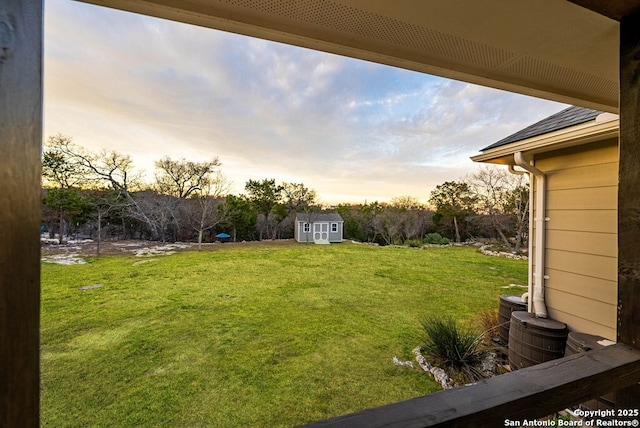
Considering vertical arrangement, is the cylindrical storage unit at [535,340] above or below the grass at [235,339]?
above

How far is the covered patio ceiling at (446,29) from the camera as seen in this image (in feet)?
2.92

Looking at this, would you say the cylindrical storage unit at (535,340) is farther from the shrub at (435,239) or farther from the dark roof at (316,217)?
the dark roof at (316,217)

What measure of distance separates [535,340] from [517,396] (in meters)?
2.49

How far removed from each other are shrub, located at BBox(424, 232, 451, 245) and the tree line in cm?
7

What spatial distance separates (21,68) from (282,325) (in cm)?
423

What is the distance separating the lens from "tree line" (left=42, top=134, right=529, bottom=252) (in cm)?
1014

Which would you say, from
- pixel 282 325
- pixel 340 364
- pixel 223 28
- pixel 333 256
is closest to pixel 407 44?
pixel 223 28

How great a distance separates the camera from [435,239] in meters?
13.9

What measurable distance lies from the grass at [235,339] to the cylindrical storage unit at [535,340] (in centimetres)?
90

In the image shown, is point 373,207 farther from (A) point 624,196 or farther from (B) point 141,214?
(A) point 624,196

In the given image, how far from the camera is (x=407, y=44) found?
42.3 inches

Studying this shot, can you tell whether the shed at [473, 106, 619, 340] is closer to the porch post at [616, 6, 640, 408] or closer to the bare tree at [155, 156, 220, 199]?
the porch post at [616, 6, 640, 408]

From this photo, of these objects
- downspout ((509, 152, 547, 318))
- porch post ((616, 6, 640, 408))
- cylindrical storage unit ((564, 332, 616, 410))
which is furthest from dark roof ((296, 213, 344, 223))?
porch post ((616, 6, 640, 408))

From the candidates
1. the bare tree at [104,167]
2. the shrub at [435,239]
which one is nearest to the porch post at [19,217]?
the bare tree at [104,167]
